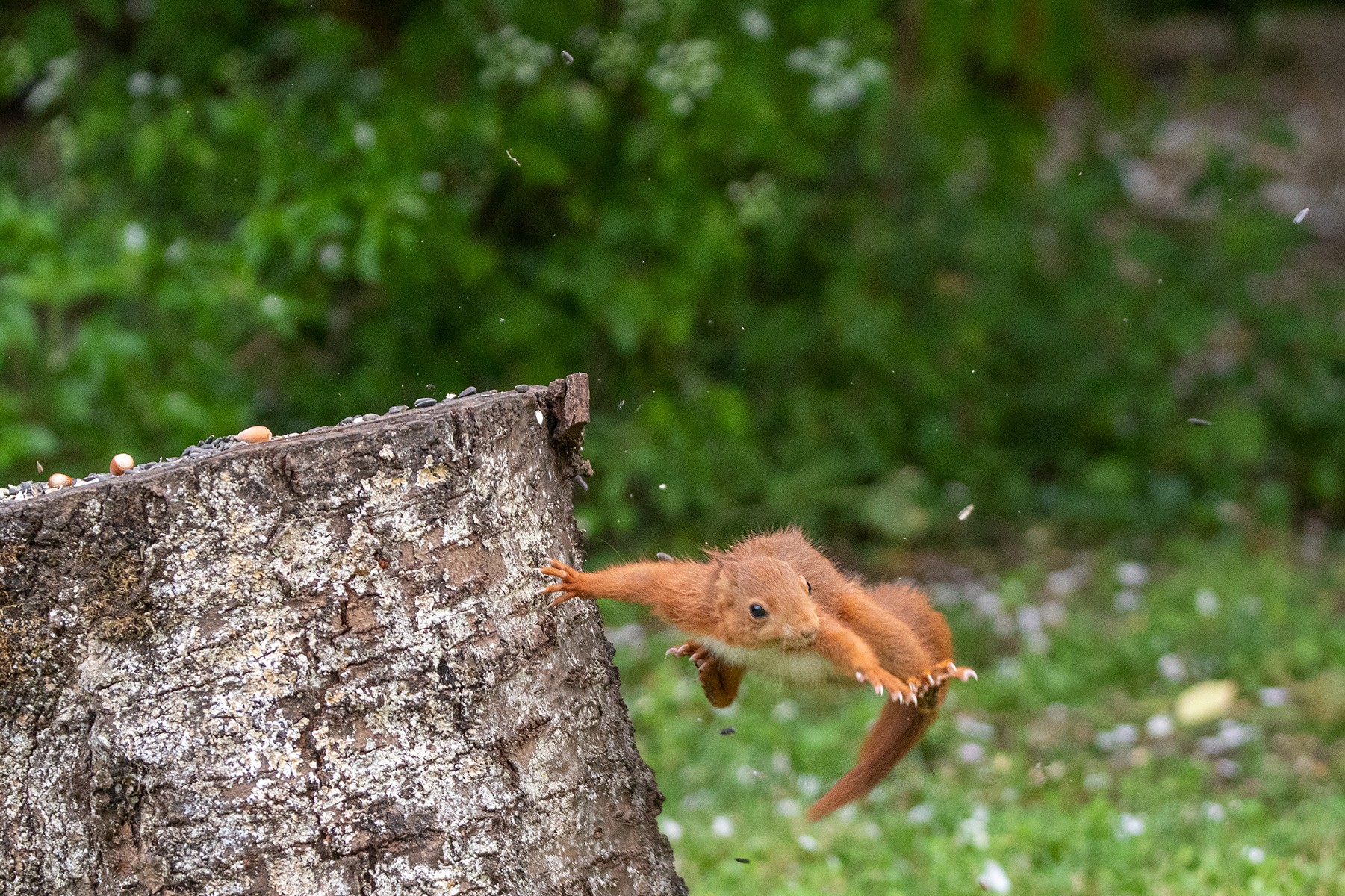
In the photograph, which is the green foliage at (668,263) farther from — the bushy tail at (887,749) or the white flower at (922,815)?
the bushy tail at (887,749)

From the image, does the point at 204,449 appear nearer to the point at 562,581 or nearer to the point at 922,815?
the point at 562,581

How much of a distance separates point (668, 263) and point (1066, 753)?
2.23m

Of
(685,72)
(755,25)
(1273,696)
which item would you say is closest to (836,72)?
(755,25)

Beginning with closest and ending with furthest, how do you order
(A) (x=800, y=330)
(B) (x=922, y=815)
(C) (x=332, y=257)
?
(B) (x=922, y=815)
(C) (x=332, y=257)
(A) (x=800, y=330)

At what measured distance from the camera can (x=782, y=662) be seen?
197cm

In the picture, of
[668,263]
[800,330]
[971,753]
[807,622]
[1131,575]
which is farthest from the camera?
[800,330]

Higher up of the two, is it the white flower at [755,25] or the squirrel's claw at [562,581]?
the squirrel's claw at [562,581]

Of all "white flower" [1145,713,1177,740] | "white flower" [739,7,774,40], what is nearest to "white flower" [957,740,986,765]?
"white flower" [1145,713,1177,740]

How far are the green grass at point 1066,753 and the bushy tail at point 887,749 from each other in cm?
46

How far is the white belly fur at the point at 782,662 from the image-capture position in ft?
6.29

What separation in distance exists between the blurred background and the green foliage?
0.7 inches

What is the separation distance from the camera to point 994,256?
5965 millimetres

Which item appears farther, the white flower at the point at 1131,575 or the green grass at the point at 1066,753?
the white flower at the point at 1131,575

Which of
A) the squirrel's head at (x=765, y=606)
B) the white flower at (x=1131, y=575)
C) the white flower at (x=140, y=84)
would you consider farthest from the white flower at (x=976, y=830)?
the white flower at (x=140, y=84)
